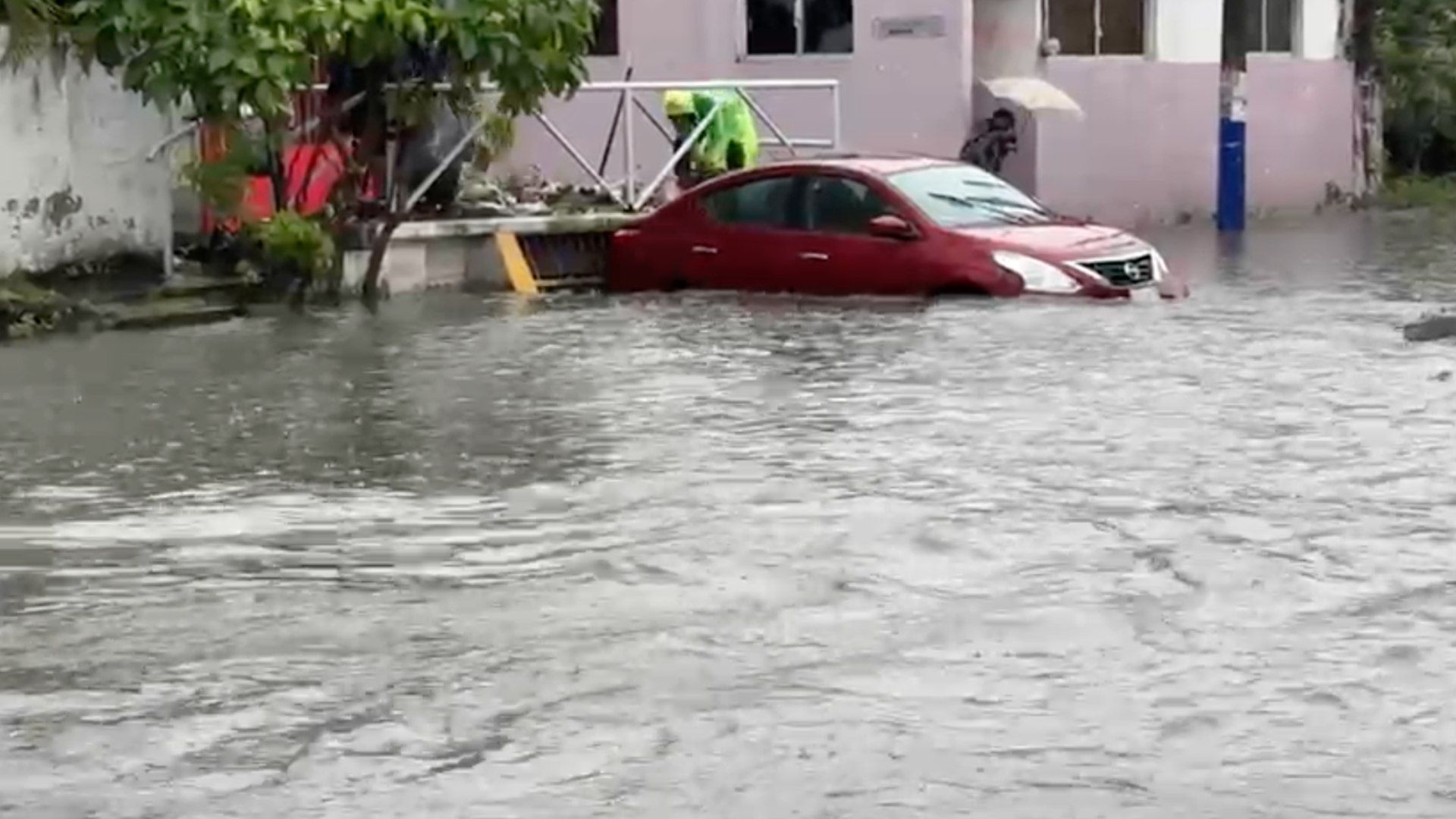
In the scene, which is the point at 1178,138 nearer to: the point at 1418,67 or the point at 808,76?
the point at 808,76

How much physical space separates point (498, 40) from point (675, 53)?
428 inches

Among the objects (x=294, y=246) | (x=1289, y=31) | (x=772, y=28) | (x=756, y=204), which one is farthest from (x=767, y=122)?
(x=1289, y=31)

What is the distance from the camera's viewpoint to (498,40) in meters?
18.6

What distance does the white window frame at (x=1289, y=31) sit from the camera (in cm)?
3400

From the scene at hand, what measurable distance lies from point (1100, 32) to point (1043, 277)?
47.7ft

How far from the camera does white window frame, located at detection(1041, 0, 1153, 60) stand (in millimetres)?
30094

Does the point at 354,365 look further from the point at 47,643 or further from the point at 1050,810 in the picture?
the point at 1050,810

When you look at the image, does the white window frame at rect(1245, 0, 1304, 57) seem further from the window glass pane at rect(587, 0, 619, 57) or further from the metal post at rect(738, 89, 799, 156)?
the metal post at rect(738, 89, 799, 156)

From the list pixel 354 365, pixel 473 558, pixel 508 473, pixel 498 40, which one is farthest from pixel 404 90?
pixel 473 558

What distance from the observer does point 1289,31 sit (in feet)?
113

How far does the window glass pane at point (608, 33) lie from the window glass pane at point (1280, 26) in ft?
32.2

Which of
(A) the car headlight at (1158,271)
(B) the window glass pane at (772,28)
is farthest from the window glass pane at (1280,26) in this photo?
(A) the car headlight at (1158,271)

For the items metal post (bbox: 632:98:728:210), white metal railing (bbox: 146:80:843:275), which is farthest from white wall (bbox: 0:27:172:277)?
metal post (bbox: 632:98:728:210)

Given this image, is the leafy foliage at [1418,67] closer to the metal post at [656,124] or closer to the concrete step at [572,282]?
the metal post at [656,124]
